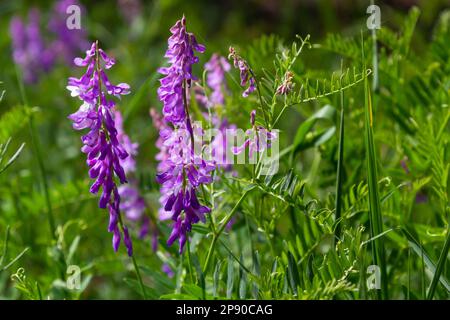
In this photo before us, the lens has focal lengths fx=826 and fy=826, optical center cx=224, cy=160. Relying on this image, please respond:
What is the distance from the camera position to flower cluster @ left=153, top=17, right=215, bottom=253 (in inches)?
55.0

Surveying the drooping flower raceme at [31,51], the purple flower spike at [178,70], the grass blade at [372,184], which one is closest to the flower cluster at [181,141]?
the purple flower spike at [178,70]

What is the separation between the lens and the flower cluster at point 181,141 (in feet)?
4.58

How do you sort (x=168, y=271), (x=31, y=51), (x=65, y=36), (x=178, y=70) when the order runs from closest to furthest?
1. (x=178, y=70)
2. (x=168, y=271)
3. (x=31, y=51)
4. (x=65, y=36)

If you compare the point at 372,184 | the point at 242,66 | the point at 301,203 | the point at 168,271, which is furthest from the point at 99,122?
the point at 168,271

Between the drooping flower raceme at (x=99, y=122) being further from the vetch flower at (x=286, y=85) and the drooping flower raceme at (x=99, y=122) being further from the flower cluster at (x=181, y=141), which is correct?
the vetch flower at (x=286, y=85)

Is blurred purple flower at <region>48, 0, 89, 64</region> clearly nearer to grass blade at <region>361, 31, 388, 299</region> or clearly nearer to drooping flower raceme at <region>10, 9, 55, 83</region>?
drooping flower raceme at <region>10, 9, 55, 83</region>

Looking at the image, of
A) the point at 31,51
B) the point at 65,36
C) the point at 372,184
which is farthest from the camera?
the point at 65,36

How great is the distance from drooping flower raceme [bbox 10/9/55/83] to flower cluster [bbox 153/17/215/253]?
2568 mm

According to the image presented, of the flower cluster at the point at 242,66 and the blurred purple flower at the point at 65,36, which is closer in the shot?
→ the flower cluster at the point at 242,66

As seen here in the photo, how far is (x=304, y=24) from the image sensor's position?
15.9 feet

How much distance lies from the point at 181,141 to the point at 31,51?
267cm

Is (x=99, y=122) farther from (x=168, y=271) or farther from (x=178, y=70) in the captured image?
(x=168, y=271)

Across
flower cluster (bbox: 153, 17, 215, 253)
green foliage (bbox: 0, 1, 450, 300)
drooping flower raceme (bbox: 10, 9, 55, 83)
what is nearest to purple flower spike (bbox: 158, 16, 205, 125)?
flower cluster (bbox: 153, 17, 215, 253)

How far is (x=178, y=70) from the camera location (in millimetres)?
1389
